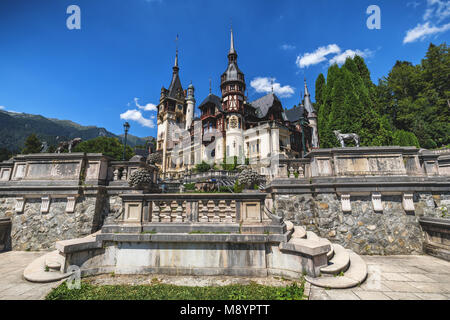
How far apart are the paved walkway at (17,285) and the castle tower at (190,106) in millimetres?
53725

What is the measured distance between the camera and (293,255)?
16.1 feet

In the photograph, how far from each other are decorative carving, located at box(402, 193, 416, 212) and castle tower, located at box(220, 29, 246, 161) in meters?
30.1

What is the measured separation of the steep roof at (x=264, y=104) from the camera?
42281 millimetres

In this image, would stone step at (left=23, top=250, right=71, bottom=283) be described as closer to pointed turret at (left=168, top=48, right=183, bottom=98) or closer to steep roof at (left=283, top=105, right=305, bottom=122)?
steep roof at (left=283, top=105, right=305, bottom=122)

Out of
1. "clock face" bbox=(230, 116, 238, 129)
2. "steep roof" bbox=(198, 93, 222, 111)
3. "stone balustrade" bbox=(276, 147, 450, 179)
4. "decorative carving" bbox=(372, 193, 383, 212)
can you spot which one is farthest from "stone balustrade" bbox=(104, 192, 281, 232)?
"steep roof" bbox=(198, 93, 222, 111)

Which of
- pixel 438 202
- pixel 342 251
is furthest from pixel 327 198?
pixel 438 202

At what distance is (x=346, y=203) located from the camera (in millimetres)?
7438

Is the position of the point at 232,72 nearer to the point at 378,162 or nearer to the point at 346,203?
the point at 378,162

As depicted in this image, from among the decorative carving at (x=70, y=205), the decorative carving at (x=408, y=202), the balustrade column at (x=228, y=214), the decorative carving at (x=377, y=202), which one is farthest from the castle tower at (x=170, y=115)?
the decorative carving at (x=408, y=202)

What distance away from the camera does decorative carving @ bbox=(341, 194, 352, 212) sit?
7406 millimetres

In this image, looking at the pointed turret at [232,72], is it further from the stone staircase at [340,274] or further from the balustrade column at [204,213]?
the stone staircase at [340,274]

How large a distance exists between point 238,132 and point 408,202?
32.2 m
